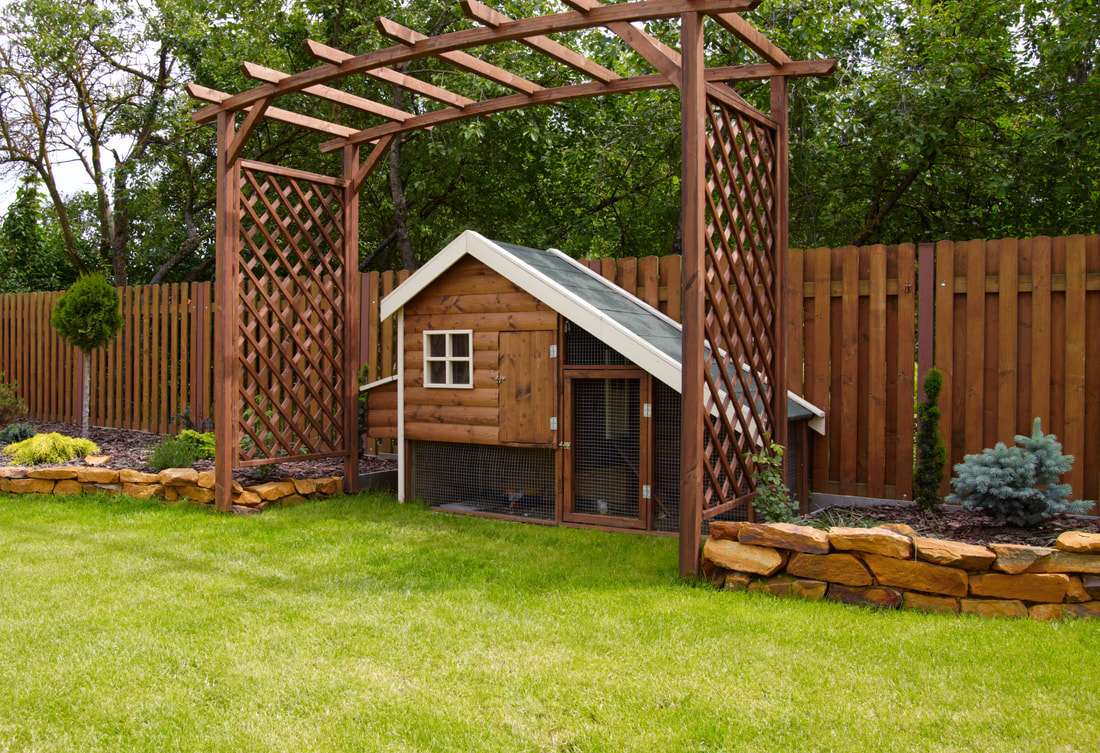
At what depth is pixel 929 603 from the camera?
4223mm

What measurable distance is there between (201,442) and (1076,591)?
7349 mm

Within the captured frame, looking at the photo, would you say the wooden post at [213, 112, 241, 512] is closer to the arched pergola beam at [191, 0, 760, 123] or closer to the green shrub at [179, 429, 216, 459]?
the arched pergola beam at [191, 0, 760, 123]

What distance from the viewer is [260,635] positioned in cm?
392

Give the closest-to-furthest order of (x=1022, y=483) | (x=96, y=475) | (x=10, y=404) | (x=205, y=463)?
1. (x=1022, y=483)
2. (x=96, y=475)
3. (x=205, y=463)
4. (x=10, y=404)

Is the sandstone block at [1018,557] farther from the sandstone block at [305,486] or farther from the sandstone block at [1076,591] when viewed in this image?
the sandstone block at [305,486]

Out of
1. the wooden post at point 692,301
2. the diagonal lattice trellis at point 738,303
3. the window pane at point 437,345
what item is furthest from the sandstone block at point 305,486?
the wooden post at point 692,301

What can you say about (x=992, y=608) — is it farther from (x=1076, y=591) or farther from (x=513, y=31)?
(x=513, y=31)

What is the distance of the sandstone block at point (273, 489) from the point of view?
705 centimetres

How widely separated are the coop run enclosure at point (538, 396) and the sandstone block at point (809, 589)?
1.10 meters

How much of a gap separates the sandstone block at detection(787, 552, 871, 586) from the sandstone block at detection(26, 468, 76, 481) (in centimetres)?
628

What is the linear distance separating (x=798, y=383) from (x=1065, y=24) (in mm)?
5517

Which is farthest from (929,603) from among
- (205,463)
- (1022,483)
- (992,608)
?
(205,463)

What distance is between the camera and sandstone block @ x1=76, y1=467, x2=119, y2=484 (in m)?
7.49

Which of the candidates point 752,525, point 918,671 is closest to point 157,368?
point 752,525
